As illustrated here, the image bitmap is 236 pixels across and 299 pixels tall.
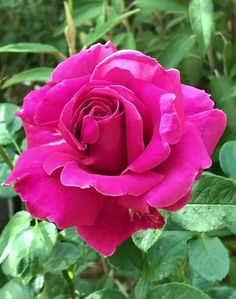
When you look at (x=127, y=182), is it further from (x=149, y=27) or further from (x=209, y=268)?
(x=149, y=27)

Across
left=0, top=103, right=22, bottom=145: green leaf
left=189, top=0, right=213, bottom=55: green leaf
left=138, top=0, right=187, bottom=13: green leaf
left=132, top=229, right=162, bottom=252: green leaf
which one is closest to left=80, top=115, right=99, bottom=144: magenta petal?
left=132, top=229, right=162, bottom=252: green leaf

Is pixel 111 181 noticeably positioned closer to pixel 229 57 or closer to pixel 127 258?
pixel 127 258

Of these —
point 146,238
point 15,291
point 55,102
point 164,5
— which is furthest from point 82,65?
point 164,5

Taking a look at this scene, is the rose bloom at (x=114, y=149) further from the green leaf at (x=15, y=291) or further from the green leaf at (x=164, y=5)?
the green leaf at (x=164, y=5)

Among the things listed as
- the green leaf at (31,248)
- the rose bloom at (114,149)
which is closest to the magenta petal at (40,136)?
the rose bloom at (114,149)

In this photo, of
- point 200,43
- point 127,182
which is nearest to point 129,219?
point 127,182

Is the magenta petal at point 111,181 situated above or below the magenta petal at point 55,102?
below
